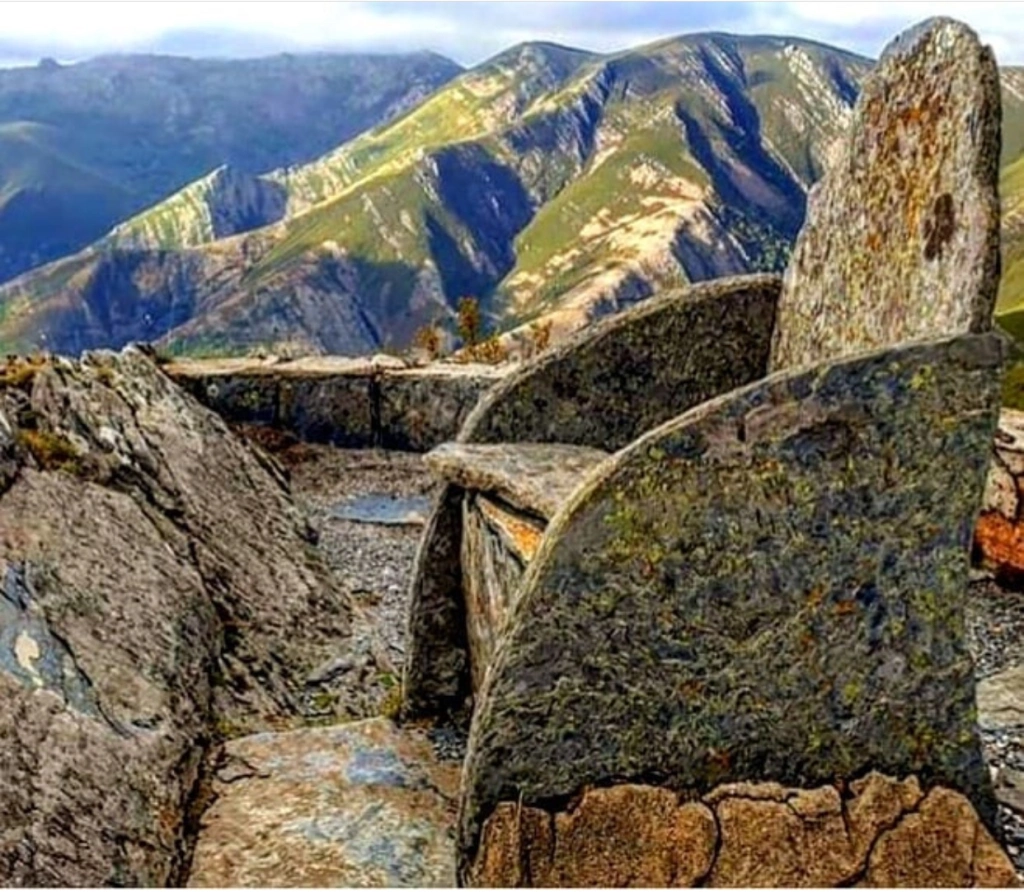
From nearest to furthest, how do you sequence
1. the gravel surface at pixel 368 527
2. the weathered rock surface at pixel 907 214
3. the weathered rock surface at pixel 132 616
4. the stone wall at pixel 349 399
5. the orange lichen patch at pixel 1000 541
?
the weathered rock surface at pixel 907 214, the weathered rock surface at pixel 132 616, the orange lichen patch at pixel 1000 541, the gravel surface at pixel 368 527, the stone wall at pixel 349 399

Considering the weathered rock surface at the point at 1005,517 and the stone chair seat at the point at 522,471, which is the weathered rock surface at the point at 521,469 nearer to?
the stone chair seat at the point at 522,471

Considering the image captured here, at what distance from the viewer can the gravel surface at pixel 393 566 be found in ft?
21.3

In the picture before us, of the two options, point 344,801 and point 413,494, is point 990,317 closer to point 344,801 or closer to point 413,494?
point 344,801

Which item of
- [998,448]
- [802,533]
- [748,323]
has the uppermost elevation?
[748,323]

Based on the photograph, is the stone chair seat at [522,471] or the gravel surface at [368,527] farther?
the gravel surface at [368,527]

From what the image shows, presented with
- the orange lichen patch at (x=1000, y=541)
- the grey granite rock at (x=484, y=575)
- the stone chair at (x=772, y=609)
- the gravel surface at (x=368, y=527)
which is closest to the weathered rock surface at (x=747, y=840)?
the stone chair at (x=772, y=609)

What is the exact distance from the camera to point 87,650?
6371mm

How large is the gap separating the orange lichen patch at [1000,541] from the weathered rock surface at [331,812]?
578cm

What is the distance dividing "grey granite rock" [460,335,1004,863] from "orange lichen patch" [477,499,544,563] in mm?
657

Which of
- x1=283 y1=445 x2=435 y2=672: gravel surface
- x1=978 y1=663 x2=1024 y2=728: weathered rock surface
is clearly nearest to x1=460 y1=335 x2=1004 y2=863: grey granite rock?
x1=978 y1=663 x2=1024 y2=728: weathered rock surface

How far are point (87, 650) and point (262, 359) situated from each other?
387 inches

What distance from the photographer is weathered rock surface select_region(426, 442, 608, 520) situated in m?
5.41

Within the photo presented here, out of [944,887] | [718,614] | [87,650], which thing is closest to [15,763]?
[87,650]

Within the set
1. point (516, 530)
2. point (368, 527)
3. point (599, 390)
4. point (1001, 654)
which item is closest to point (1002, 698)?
point (1001, 654)
